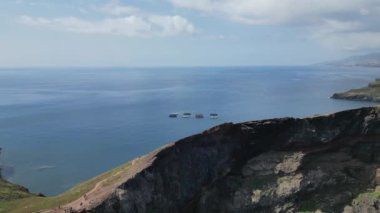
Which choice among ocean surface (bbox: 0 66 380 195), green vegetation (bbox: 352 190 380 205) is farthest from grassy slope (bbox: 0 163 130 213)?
ocean surface (bbox: 0 66 380 195)

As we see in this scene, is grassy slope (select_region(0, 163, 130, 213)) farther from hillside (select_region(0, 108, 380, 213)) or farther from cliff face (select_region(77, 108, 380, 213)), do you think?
cliff face (select_region(77, 108, 380, 213))

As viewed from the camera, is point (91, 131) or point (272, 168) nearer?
point (272, 168)

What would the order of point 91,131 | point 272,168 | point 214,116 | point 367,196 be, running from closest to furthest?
1. point 367,196
2. point 272,168
3. point 91,131
4. point 214,116

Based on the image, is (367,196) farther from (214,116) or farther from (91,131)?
(214,116)

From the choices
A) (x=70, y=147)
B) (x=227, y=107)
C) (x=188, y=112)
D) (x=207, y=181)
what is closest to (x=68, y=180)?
(x=70, y=147)

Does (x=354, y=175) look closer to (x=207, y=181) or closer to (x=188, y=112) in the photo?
(x=207, y=181)

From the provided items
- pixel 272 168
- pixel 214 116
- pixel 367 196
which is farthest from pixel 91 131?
pixel 367 196

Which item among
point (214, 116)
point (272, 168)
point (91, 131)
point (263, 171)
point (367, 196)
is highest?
point (272, 168)
